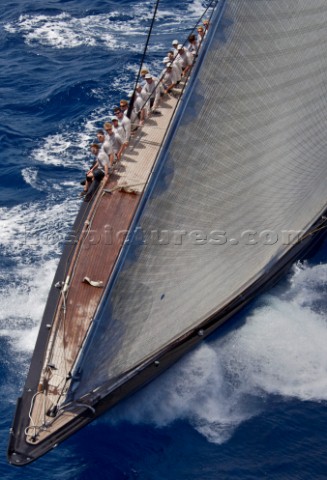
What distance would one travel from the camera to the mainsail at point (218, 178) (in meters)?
15.9

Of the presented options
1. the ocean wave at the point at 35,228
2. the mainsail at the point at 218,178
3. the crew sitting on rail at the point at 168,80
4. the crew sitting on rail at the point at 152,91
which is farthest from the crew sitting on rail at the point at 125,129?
the mainsail at the point at 218,178

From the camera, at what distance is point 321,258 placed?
80.8ft

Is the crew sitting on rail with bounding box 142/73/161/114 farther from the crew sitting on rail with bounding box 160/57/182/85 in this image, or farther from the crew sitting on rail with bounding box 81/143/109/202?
the crew sitting on rail with bounding box 81/143/109/202

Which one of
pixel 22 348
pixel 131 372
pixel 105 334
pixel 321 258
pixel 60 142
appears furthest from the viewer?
pixel 60 142

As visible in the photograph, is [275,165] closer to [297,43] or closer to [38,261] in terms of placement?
[297,43]

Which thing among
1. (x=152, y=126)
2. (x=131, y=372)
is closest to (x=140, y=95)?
(x=152, y=126)

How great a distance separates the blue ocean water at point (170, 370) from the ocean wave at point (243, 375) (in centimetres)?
3

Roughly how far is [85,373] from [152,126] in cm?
1059

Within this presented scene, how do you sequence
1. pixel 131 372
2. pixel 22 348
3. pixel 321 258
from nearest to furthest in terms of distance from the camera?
1. pixel 131 372
2. pixel 22 348
3. pixel 321 258

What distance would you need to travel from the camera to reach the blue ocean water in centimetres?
1852

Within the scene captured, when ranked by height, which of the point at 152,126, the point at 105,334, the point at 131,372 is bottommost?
the point at 131,372

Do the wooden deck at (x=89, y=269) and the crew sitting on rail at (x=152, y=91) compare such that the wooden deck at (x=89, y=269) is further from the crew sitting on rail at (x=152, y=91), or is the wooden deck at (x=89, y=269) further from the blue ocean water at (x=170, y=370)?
the blue ocean water at (x=170, y=370)

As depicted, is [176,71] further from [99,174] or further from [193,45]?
[99,174]

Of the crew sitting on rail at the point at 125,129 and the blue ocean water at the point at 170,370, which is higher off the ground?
the crew sitting on rail at the point at 125,129
